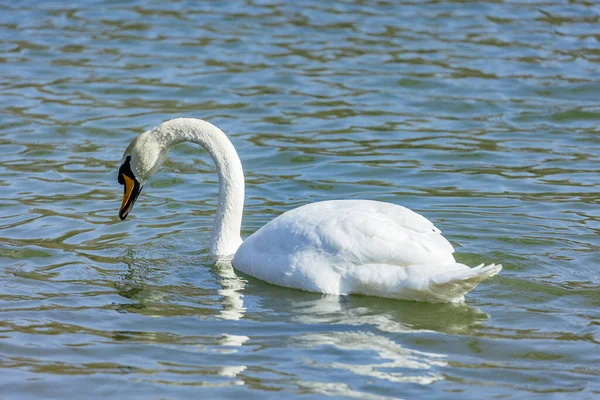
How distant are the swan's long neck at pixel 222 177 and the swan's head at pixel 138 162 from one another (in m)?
0.08

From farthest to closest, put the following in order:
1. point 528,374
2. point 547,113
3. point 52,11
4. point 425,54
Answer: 1. point 52,11
2. point 425,54
3. point 547,113
4. point 528,374

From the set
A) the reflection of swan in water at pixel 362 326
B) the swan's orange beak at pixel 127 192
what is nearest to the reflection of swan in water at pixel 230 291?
the reflection of swan in water at pixel 362 326

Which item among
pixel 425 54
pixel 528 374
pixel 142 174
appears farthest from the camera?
pixel 425 54

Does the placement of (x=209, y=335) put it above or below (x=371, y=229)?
below

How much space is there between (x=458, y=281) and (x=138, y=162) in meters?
3.01

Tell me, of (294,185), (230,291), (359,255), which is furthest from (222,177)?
(294,185)

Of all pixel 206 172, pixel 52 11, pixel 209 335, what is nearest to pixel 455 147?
pixel 206 172

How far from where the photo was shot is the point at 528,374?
6.25m

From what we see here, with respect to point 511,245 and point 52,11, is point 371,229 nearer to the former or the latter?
point 511,245

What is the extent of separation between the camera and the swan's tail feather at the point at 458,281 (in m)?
6.83

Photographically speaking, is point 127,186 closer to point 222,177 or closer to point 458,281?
point 222,177

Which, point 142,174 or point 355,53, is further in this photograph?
point 355,53

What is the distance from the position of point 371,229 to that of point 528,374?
1.60 meters

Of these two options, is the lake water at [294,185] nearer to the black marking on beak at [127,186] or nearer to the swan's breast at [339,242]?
the swan's breast at [339,242]
